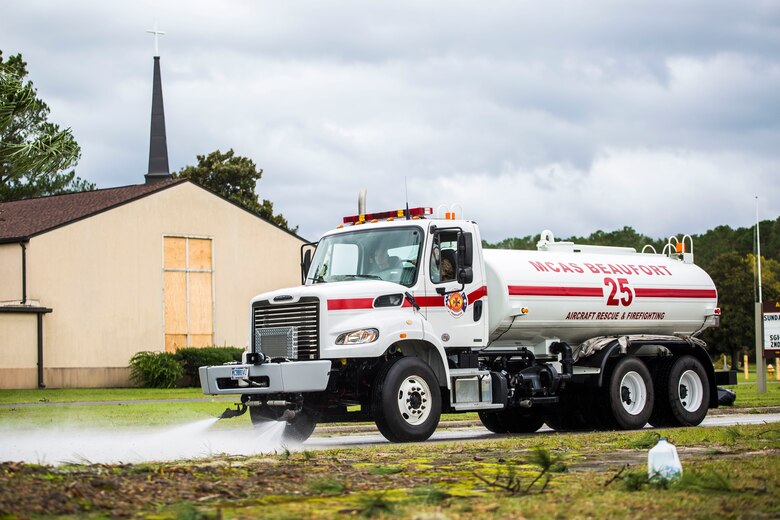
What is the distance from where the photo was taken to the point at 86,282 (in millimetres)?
42219

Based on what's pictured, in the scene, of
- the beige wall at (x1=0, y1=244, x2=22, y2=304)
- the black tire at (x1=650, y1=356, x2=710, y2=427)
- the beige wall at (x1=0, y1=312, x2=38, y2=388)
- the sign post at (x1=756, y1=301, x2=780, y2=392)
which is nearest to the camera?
the black tire at (x1=650, y1=356, x2=710, y2=427)

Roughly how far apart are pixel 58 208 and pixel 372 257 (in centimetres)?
3229

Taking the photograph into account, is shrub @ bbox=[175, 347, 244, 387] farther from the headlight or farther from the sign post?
the headlight

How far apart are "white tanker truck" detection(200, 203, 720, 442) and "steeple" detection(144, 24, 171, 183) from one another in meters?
36.1

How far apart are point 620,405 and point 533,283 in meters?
2.50

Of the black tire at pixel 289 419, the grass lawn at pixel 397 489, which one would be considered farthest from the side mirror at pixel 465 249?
the grass lawn at pixel 397 489

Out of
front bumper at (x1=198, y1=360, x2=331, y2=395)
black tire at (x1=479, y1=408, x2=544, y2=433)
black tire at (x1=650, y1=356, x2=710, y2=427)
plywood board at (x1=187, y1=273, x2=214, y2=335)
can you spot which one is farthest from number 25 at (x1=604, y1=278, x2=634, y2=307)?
plywood board at (x1=187, y1=273, x2=214, y2=335)

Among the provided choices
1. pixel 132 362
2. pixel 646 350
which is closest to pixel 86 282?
pixel 132 362

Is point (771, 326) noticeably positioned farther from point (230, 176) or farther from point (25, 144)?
point (230, 176)

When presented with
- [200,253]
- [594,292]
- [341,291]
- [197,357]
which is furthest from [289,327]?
[200,253]

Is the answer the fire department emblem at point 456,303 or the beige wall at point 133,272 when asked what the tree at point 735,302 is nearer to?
the beige wall at point 133,272

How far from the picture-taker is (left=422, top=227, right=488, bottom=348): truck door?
667 inches

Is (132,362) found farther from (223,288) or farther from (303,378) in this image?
(303,378)

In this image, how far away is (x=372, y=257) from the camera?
677 inches
